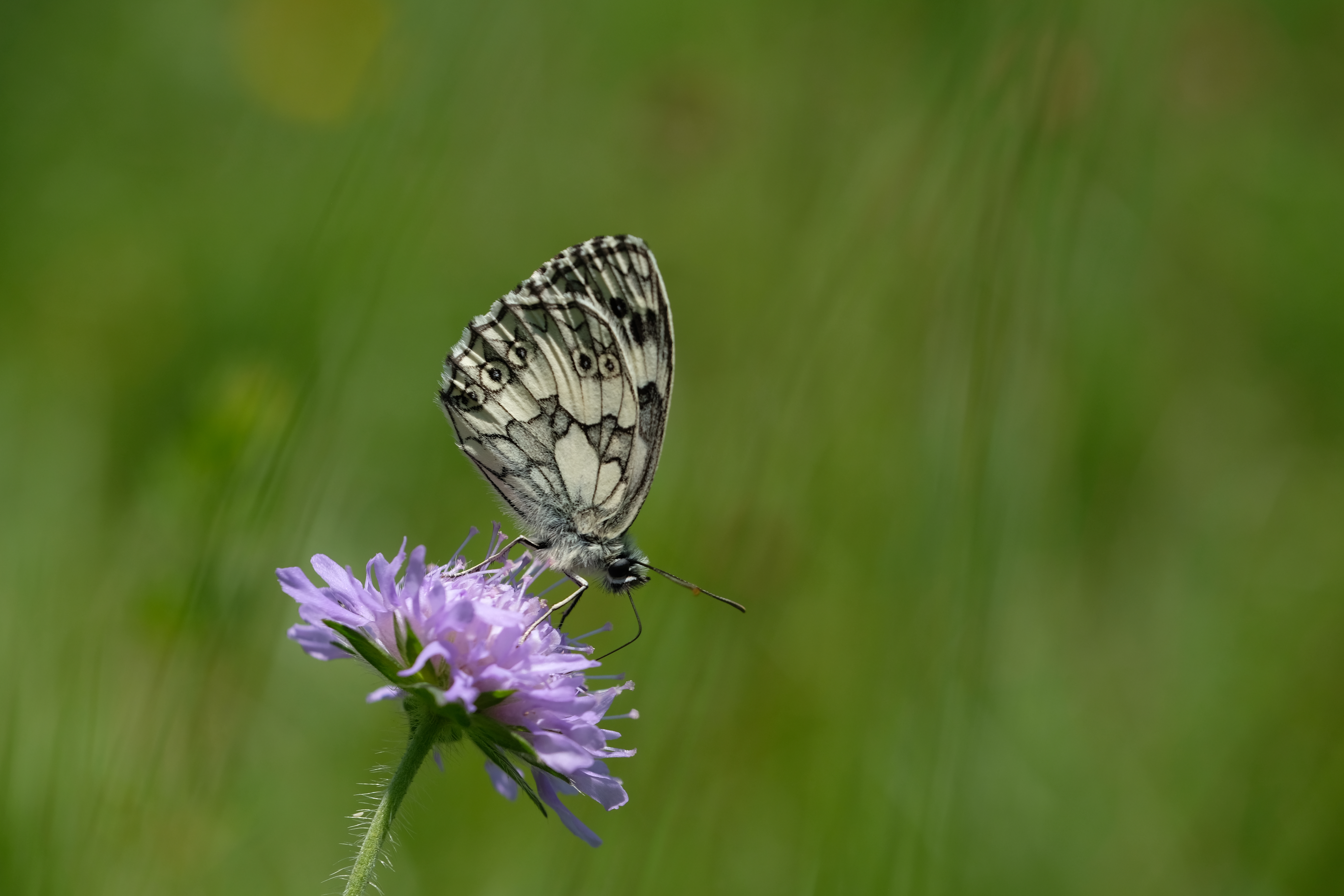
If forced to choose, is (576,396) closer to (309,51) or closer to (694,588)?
(694,588)

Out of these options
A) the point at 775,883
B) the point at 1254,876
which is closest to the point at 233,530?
the point at 775,883

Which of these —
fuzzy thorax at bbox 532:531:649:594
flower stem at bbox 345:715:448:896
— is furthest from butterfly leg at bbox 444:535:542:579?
flower stem at bbox 345:715:448:896

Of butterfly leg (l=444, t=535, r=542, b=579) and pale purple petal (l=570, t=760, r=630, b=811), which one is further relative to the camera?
butterfly leg (l=444, t=535, r=542, b=579)

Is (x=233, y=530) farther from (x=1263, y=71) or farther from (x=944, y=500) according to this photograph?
(x=1263, y=71)

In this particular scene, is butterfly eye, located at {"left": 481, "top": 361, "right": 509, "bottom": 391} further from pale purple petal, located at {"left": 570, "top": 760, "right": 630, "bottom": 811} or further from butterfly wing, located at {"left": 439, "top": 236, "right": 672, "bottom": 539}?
pale purple petal, located at {"left": 570, "top": 760, "right": 630, "bottom": 811}

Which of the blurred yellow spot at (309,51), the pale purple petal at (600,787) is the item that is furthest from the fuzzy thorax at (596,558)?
the blurred yellow spot at (309,51)
